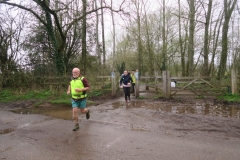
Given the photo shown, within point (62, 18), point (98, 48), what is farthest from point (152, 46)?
point (62, 18)

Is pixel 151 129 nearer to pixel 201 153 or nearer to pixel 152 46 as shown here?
pixel 201 153

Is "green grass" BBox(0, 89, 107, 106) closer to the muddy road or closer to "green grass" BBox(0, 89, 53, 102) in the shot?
"green grass" BBox(0, 89, 53, 102)

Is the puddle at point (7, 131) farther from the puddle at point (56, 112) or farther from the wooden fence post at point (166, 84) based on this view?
the wooden fence post at point (166, 84)

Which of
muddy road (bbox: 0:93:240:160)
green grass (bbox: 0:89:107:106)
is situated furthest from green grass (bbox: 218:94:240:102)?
green grass (bbox: 0:89:107:106)

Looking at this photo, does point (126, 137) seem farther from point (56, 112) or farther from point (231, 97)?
point (231, 97)

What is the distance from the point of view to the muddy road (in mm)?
3613

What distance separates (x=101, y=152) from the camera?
12.2 ft

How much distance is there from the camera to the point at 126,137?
15.0 ft

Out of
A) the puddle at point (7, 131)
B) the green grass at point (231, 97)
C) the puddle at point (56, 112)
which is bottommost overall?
the puddle at point (7, 131)

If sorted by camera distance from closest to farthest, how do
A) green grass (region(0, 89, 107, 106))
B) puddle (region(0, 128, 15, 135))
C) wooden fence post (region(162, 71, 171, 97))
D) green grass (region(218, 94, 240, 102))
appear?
puddle (region(0, 128, 15, 135)) → green grass (region(218, 94, 240, 102)) → wooden fence post (region(162, 71, 171, 97)) → green grass (region(0, 89, 107, 106))

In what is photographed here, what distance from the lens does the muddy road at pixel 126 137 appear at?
3613mm

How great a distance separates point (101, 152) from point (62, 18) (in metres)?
16.7

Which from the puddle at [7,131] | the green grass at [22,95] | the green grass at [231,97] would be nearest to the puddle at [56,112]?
the puddle at [7,131]

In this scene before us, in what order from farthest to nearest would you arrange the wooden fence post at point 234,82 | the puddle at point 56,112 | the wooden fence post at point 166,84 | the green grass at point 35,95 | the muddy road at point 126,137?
the green grass at point 35,95 → the wooden fence post at point 166,84 → the wooden fence post at point 234,82 → the puddle at point 56,112 → the muddy road at point 126,137
